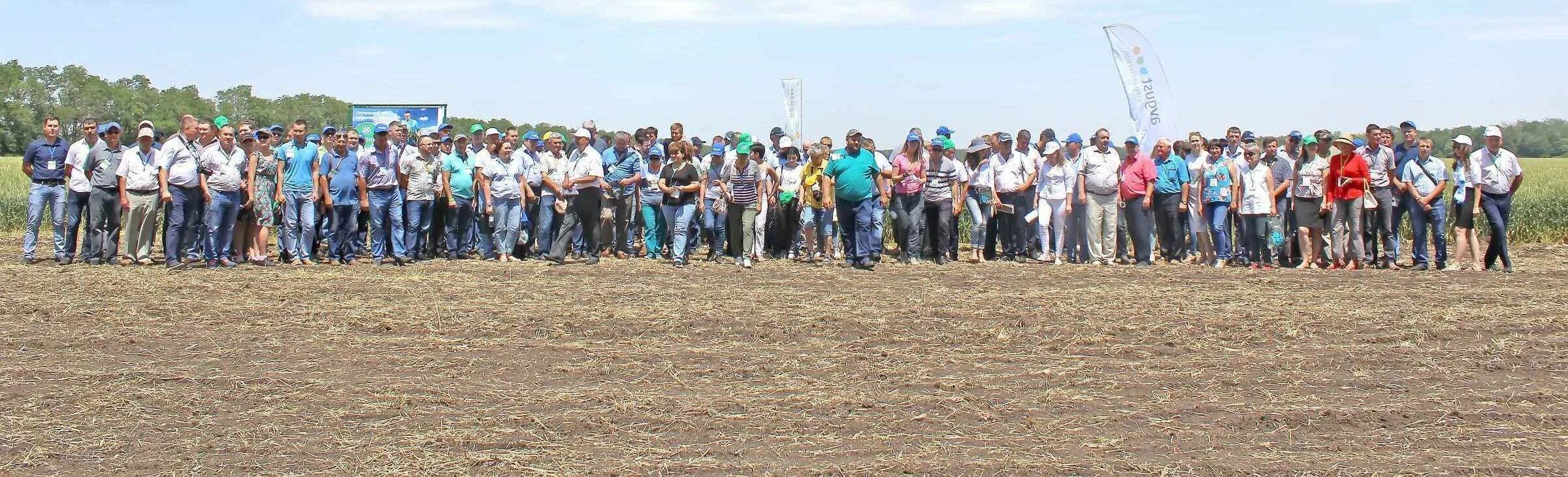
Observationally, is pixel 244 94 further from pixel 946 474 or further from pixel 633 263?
pixel 946 474

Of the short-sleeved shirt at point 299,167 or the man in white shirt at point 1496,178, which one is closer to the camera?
the man in white shirt at point 1496,178

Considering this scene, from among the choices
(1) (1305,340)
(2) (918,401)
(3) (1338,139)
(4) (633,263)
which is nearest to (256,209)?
(4) (633,263)

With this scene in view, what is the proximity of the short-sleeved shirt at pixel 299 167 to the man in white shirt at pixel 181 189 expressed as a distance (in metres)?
0.84

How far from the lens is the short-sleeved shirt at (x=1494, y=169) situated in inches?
525

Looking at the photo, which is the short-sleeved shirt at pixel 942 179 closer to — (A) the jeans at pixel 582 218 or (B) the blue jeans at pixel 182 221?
(A) the jeans at pixel 582 218

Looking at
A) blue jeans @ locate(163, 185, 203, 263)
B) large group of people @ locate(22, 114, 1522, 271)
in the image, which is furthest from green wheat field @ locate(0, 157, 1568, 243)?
blue jeans @ locate(163, 185, 203, 263)

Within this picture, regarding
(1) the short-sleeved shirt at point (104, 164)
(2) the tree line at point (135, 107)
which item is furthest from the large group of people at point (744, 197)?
(2) the tree line at point (135, 107)

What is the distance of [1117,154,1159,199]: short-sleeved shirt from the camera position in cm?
1455

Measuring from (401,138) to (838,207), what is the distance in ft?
16.5

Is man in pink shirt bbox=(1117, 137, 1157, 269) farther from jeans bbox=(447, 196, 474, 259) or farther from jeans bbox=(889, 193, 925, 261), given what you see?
jeans bbox=(447, 196, 474, 259)

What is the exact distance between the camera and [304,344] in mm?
8500

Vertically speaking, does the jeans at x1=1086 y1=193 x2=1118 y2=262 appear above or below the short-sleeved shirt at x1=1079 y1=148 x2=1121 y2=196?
below

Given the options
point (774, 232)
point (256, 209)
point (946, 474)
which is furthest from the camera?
point (774, 232)

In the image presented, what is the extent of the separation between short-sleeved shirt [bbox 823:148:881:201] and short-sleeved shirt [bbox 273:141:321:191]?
5.54m
